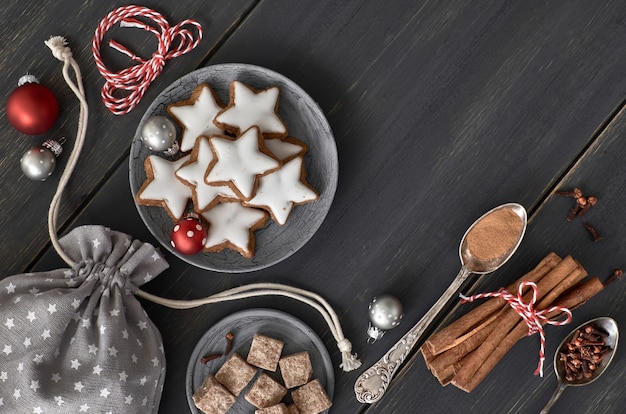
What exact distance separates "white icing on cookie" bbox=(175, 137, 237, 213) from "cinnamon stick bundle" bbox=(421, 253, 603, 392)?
435mm

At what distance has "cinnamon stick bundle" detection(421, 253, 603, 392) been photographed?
3.30 feet

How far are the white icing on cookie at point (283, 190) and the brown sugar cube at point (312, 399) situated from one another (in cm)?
29

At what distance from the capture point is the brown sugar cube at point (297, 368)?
3.37ft

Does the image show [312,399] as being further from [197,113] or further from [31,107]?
[31,107]

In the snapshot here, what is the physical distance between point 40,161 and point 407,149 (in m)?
0.63

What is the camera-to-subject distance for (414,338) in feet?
3.39

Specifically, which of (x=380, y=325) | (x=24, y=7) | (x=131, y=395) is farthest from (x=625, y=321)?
(x=24, y=7)

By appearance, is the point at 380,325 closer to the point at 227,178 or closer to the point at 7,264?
the point at 227,178

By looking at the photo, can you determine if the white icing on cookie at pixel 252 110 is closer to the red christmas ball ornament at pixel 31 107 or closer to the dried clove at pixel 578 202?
the red christmas ball ornament at pixel 31 107

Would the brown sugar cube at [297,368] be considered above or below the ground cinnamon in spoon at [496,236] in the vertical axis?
below

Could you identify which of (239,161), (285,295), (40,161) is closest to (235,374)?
(285,295)

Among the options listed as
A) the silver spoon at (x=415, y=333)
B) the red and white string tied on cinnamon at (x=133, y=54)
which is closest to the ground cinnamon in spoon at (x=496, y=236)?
the silver spoon at (x=415, y=333)

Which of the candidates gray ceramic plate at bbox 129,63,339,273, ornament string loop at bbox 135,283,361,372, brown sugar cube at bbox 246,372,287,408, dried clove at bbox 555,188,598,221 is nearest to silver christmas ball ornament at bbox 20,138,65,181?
gray ceramic plate at bbox 129,63,339,273

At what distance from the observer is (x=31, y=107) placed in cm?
99
